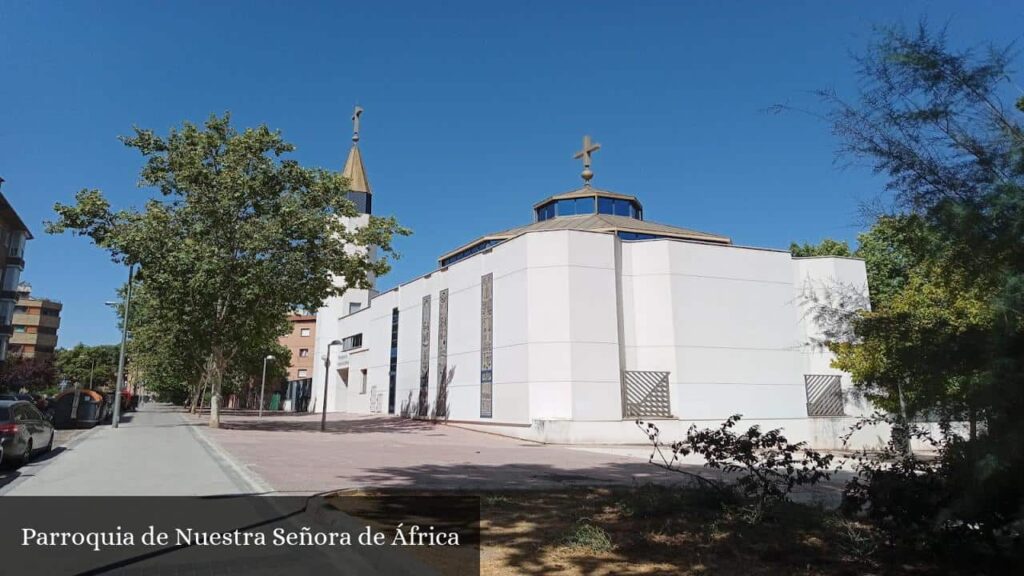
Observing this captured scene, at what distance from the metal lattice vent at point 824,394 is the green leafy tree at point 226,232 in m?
20.0

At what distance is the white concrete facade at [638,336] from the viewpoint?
25344 mm

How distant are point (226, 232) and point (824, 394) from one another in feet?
86.7

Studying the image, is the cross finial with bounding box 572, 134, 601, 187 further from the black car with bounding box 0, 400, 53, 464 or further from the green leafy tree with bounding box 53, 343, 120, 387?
the green leafy tree with bounding box 53, 343, 120, 387

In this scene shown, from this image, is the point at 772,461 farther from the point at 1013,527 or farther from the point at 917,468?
the point at 1013,527

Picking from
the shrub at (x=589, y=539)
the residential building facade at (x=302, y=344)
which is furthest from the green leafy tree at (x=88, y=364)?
the shrub at (x=589, y=539)

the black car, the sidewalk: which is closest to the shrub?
the sidewalk

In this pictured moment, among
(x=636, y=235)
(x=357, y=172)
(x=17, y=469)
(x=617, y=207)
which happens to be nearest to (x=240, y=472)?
(x=17, y=469)

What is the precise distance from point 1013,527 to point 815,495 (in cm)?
429

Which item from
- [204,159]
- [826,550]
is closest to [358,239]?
[204,159]

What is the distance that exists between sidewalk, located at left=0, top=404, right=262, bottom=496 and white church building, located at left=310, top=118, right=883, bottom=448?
439 inches

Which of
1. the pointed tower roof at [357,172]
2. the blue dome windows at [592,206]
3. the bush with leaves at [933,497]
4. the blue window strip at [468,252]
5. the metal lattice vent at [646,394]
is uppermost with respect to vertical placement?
the pointed tower roof at [357,172]

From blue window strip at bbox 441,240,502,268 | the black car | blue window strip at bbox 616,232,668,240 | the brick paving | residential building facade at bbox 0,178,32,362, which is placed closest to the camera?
the brick paving

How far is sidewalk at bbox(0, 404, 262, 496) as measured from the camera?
947cm

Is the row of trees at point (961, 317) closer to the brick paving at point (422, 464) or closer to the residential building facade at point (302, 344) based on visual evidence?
the brick paving at point (422, 464)
